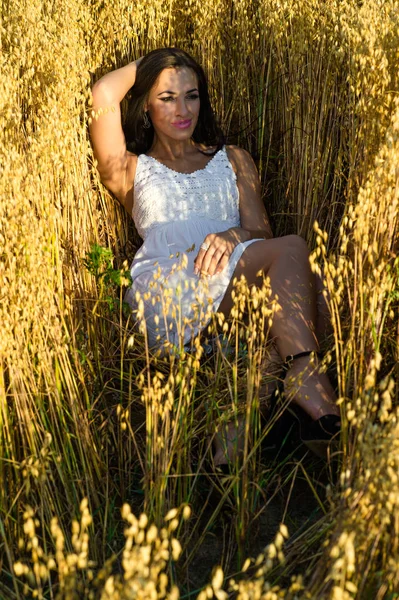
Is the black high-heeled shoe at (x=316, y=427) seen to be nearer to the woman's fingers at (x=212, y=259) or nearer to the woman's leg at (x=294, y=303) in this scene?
the woman's leg at (x=294, y=303)

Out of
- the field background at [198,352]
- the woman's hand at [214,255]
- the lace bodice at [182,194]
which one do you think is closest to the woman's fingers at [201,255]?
the woman's hand at [214,255]

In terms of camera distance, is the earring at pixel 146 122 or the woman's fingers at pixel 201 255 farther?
the earring at pixel 146 122

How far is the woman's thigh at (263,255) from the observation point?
2838mm

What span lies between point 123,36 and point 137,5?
0.15 meters

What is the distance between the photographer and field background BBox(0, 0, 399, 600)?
5.39ft

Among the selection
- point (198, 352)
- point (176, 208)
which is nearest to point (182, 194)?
point (176, 208)

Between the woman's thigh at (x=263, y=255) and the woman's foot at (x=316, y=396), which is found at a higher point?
the woman's thigh at (x=263, y=255)

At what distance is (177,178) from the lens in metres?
3.48

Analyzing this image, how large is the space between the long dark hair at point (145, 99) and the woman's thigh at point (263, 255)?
2.56ft

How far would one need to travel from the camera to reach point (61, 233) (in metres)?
2.83

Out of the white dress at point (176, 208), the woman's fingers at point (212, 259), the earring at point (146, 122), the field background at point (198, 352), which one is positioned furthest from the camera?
the earring at point (146, 122)

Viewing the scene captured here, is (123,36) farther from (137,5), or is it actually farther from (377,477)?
(377,477)

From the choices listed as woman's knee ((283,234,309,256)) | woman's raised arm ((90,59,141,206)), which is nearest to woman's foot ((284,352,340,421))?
woman's knee ((283,234,309,256))

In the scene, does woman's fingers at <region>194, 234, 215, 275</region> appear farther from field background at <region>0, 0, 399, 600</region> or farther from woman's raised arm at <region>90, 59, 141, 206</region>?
woman's raised arm at <region>90, 59, 141, 206</region>
